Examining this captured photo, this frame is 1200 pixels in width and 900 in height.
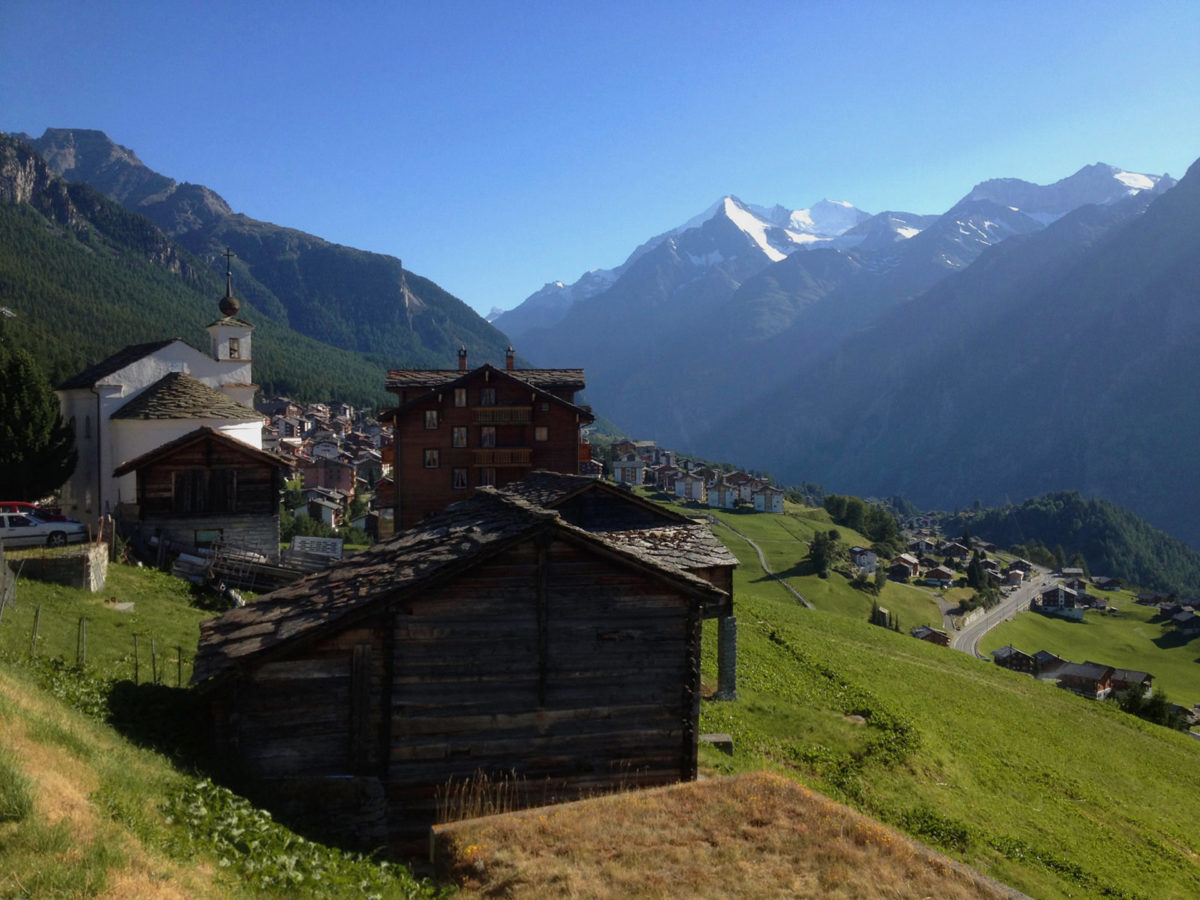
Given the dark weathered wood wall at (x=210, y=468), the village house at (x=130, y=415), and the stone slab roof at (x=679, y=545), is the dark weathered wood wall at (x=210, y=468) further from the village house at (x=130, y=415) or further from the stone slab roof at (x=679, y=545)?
the stone slab roof at (x=679, y=545)

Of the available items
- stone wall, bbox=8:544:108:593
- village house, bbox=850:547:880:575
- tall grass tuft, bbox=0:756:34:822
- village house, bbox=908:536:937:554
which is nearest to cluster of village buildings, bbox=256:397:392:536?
stone wall, bbox=8:544:108:593

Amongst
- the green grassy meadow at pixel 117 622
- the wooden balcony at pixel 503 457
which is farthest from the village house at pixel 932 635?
the green grassy meadow at pixel 117 622

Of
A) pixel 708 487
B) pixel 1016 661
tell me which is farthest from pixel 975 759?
pixel 708 487

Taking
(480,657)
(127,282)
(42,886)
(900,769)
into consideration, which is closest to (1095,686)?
(900,769)

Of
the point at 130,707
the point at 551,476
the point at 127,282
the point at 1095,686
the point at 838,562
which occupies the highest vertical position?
the point at 127,282

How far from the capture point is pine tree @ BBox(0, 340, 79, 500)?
1447 inches

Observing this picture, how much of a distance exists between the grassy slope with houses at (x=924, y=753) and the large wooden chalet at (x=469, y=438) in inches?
665

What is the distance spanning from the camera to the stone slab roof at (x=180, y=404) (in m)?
36.4

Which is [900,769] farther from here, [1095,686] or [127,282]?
[127,282]

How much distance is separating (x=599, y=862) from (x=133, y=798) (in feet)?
18.4

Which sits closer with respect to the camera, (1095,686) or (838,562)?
(1095,686)

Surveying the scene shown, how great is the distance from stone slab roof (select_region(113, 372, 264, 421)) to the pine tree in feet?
11.9

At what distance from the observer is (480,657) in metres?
13.4

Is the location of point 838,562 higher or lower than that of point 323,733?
lower
